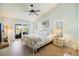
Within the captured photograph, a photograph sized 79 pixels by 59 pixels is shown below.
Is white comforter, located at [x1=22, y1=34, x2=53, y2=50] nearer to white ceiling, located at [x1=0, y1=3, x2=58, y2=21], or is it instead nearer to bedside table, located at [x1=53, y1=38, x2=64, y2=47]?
bedside table, located at [x1=53, y1=38, x2=64, y2=47]

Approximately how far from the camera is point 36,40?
2.08 m

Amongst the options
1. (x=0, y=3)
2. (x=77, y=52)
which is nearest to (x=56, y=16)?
(x=77, y=52)

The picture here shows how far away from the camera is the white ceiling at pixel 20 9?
6.61ft

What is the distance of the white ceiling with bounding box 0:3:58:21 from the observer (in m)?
2.02

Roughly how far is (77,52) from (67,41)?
0.94 feet

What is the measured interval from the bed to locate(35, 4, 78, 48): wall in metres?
0.19

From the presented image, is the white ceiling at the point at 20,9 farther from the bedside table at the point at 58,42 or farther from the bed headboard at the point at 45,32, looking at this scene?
the bedside table at the point at 58,42

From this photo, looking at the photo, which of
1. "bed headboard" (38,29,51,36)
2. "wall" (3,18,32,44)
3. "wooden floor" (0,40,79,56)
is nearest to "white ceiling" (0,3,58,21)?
"wall" (3,18,32,44)

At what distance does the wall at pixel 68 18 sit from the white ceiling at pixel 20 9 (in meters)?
0.11

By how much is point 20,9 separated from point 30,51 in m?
0.83

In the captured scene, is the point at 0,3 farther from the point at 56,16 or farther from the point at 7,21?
the point at 56,16

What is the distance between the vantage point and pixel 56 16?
6.77 feet

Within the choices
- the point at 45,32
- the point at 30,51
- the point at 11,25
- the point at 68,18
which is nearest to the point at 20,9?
the point at 11,25

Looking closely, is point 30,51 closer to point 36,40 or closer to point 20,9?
point 36,40
